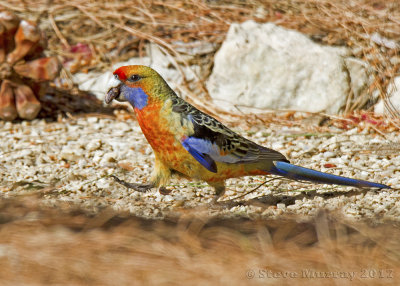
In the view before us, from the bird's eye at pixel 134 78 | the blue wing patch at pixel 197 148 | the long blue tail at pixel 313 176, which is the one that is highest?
the bird's eye at pixel 134 78

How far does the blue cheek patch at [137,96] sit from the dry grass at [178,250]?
792 mm

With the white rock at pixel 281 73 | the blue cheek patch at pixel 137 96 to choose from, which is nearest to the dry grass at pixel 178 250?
the blue cheek patch at pixel 137 96

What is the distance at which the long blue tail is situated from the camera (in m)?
2.61

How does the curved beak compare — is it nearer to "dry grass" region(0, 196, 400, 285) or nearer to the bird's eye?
the bird's eye

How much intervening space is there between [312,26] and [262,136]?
1.48 meters

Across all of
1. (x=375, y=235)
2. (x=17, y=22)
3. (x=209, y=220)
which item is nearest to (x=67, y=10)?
(x=17, y=22)

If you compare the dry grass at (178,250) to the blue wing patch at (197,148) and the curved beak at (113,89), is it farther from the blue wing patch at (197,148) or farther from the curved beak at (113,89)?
the curved beak at (113,89)

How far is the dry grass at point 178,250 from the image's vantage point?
1.40 m

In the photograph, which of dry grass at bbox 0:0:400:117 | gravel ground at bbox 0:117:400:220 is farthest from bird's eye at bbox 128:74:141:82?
dry grass at bbox 0:0:400:117

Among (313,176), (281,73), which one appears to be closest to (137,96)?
(313,176)

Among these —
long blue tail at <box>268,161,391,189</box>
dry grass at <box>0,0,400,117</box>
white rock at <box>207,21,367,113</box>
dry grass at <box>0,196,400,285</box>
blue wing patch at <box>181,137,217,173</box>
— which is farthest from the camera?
dry grass at <box>0,0,400,117</box>

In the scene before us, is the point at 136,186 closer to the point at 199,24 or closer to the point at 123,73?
the point at 123,73

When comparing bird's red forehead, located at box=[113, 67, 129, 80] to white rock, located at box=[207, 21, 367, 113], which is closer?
bird's red forehead, located at box=[113, 67, 129, 80]

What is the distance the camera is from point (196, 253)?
5.08ft
